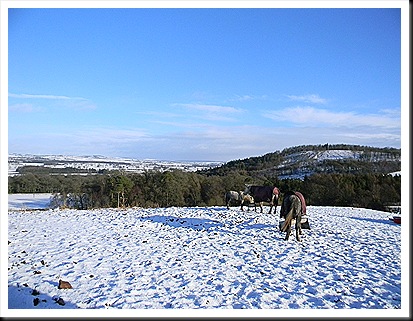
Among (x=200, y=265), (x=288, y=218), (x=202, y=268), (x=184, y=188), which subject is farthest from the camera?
(x=184, y=188)

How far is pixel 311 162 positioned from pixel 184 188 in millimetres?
17270

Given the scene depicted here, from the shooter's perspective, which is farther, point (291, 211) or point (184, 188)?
point (184, 188)

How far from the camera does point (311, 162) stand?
39812 millimetres

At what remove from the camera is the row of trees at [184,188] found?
87.1ft

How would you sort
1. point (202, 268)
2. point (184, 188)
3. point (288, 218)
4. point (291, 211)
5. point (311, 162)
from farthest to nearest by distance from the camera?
point (311, 162) → point (184, 188) → point (288, 218) → point (291, 211) → point (202, 268)

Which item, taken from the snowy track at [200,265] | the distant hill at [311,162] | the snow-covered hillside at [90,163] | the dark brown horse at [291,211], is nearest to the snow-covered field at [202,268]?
the snowy track at [200,265]

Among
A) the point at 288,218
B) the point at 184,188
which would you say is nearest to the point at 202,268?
the point at 288,218

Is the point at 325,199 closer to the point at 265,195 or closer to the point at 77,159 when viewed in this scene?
the point at 265,195

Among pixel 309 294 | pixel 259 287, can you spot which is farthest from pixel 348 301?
pixel 259 287

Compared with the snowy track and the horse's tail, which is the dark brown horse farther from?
the snowy track

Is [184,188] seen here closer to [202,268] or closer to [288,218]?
[288,218]

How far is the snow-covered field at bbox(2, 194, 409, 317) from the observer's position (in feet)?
17.9

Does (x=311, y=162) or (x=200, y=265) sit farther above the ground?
(x=311, y=162)

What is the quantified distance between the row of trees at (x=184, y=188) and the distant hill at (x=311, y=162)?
147 centimetres
